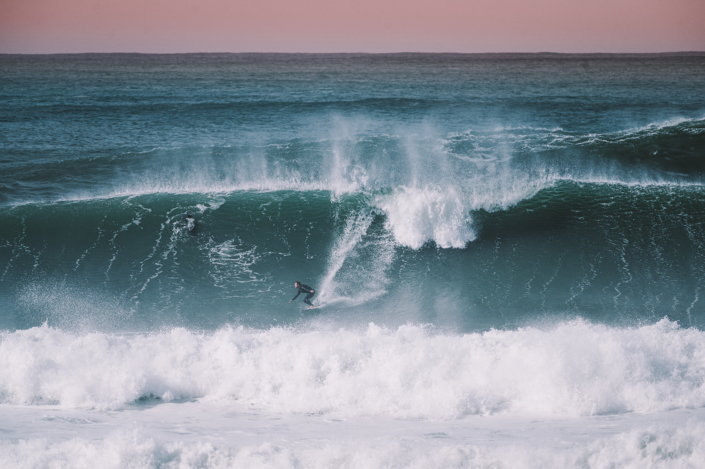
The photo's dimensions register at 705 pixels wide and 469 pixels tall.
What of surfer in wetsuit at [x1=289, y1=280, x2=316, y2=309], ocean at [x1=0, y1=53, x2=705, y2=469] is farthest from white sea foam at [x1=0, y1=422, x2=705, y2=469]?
surfer in wetsuit at [x1=289, y1=280, x2=316, y2=309]

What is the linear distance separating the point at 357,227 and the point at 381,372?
5.61 metres

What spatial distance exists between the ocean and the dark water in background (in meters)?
0.07

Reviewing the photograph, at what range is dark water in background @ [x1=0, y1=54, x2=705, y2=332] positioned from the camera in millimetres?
10164

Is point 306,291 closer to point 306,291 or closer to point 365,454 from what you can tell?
point 306,291

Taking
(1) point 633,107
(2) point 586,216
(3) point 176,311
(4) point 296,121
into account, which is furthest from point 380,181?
(1) point 633,107

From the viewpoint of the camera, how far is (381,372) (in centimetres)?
770

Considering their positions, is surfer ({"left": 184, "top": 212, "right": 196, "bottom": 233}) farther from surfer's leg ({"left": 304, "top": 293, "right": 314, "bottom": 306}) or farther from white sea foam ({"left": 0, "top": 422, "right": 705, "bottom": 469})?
white sea foam ({"left": 0, "top": 422, "right": 705, "bottom": 469})

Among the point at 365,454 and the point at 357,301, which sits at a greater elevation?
the point at 357,301

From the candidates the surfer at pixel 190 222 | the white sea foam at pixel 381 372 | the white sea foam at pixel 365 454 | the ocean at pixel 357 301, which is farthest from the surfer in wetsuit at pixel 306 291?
the surfer at pixel 190 222

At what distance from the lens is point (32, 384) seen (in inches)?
297

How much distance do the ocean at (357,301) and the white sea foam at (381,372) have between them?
4 cm

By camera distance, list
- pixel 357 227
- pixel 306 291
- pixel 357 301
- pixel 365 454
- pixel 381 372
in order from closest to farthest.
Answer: pixel 365 454, pixel 381 372, pixel 306 291, pixel 357 301, pixel 357 227

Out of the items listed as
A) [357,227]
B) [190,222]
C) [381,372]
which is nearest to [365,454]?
[381,372]

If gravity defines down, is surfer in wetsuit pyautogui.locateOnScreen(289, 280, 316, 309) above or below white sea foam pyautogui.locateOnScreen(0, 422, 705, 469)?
above
